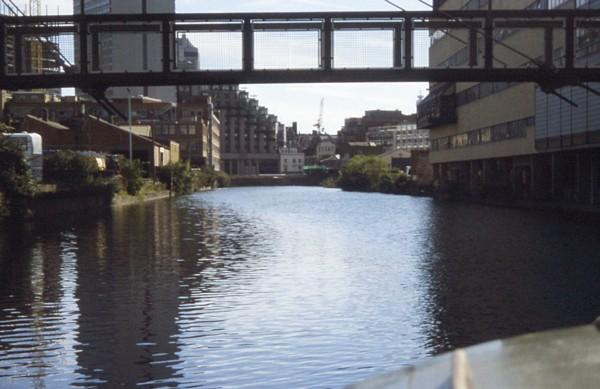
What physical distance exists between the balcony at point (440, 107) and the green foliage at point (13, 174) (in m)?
55.5

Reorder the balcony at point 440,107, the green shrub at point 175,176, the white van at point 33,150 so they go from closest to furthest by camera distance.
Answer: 1. the white van at point 33,150
2. the balcony at point 440,107
3. the green shrub at point 175,176

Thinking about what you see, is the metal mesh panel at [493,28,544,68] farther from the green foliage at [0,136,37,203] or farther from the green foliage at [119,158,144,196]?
the green foliage at [119,158,144,196]

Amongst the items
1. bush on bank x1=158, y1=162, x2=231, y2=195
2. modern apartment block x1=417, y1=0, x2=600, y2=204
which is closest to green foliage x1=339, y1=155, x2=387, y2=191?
bush on bank x1=158, y1=162, x2=231, y2=195

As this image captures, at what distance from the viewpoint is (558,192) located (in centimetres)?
6178

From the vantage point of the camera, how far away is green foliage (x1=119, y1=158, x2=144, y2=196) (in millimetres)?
79750

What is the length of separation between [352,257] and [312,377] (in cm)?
1547

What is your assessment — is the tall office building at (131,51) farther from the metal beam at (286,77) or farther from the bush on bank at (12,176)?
the bush on bank at (12,176)

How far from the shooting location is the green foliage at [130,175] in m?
79.8

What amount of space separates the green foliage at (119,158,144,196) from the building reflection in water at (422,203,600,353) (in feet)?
156

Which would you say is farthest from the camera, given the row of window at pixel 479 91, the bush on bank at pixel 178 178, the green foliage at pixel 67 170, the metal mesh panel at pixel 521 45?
the bush on bank at pixel 178 178

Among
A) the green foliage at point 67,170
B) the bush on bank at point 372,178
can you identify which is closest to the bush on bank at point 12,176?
the green foliage at point 67,170

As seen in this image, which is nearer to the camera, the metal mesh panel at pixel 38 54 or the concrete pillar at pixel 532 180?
the metal mesh panel at pixel 38 54

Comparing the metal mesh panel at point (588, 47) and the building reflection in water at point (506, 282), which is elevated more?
the metal mesh panel at point (588, 47)

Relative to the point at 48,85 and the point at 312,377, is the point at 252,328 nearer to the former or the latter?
the point at 312,377
